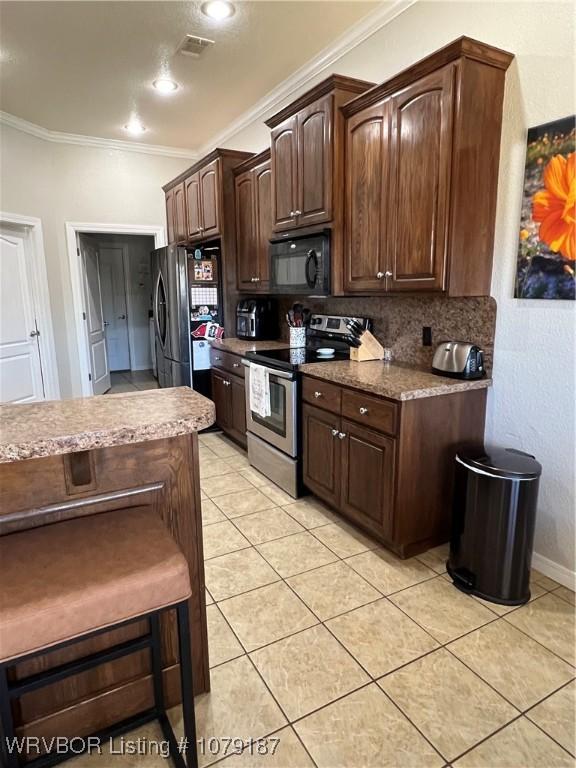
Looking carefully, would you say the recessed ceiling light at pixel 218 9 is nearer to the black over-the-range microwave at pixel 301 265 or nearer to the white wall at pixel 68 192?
the black over-the-range microwave at pixel 301 265

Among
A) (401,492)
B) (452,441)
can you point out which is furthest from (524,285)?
(401,492)

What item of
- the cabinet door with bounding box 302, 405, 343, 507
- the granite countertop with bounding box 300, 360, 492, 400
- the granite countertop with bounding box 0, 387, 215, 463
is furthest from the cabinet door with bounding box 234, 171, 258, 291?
the granite countertop with bounding box 0, 387, 215, 463

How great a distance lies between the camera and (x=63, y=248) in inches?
201

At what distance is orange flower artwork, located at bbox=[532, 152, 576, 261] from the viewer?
6.44 ft

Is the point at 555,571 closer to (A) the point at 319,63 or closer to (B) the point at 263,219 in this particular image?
(B) the point at 263,219

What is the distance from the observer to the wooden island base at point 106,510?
125cm

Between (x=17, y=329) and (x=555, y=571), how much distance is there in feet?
16.2

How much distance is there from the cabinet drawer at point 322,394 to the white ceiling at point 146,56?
2191 mm

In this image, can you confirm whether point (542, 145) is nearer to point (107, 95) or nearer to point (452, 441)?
point (452, 441)

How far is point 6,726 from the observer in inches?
44.7

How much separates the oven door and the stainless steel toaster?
915mm

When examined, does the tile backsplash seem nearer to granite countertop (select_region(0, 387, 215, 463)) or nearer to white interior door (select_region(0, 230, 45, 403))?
granite countertop (select_region(0, 387, 215, 463))

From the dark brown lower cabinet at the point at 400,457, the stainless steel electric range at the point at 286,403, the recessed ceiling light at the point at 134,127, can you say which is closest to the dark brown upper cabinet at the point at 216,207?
the recessed ceiling light at the point at 134,127

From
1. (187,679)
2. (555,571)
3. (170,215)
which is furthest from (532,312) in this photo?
(170,215)
